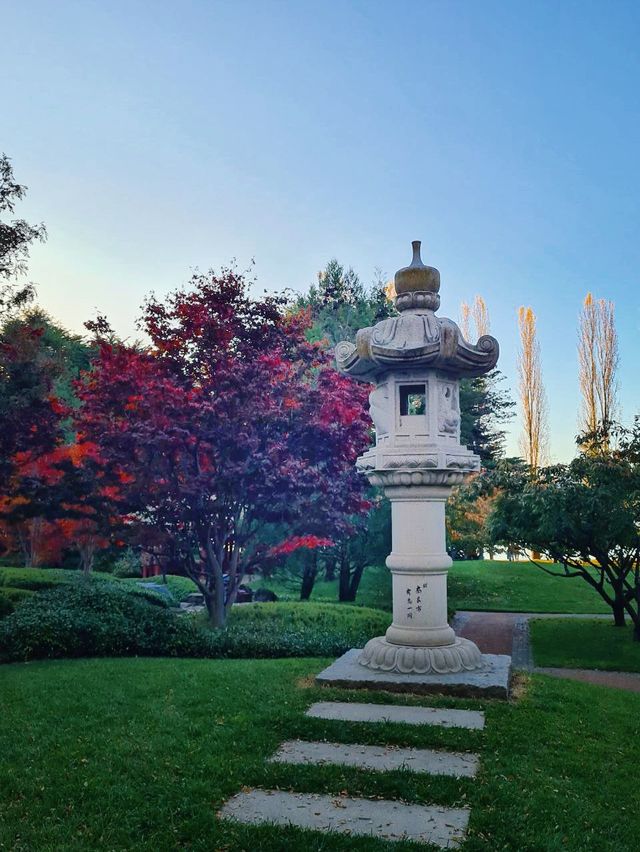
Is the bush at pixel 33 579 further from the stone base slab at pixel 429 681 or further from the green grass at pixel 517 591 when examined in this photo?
the stone base slab at pixel 429 681

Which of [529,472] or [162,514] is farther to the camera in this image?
[529,472]

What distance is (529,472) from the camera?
15.8 metres

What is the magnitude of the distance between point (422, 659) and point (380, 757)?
236cm

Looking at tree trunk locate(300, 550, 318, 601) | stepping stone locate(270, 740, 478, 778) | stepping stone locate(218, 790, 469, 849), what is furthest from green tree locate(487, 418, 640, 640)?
stepping stone locate(218, 790, 469, 849)

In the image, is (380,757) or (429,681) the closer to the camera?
(380,757)

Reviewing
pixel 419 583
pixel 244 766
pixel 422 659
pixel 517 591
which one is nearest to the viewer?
pixel 244 766

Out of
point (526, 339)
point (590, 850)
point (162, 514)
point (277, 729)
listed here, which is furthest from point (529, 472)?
point (526, 339)

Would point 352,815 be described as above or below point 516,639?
above

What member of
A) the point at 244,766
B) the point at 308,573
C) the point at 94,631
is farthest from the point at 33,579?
the point at 244,766

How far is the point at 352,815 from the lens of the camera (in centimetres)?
441

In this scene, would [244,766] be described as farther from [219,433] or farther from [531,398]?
[531,398]

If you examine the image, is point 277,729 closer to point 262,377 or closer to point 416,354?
point 416,354

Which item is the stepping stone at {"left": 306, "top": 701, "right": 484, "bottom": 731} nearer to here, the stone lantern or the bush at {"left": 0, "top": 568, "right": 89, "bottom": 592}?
the stone lantern

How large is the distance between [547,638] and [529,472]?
3.80 metres
